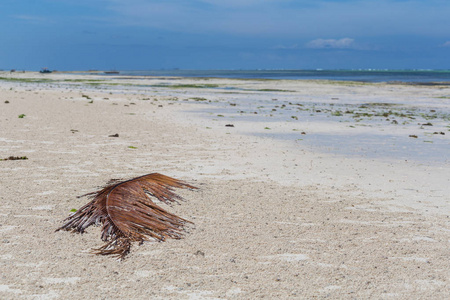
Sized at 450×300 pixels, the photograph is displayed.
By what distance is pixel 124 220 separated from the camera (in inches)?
206

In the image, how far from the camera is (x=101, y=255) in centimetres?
470

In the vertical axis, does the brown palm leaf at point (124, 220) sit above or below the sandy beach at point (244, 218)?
above

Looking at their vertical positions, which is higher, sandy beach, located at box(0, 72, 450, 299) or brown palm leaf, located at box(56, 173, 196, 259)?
brown palm leaf, located at box(56, 173, 196, 259)

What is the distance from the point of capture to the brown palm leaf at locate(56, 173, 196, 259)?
16.4ft

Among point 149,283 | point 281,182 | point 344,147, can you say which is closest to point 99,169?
point 281,182

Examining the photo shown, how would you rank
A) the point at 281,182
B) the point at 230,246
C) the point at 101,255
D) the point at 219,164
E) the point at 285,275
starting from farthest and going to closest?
1. the point at 219,164
2. the point at 281,182
3. the point at 230,246
4. the point at 101,255
5. the point at 285,275

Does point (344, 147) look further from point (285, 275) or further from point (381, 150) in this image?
point (285, 275)

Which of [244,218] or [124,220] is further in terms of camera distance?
[244,218]

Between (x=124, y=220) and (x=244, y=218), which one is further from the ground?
(x=124, y=220)

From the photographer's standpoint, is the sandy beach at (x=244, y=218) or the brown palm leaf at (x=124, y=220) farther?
the brown palm leaf at (x=124, y=220)

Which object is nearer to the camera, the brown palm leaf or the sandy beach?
the sandy beach

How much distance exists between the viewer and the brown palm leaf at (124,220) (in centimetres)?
499

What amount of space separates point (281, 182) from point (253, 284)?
13.6 ft

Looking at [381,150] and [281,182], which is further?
[381,150]
